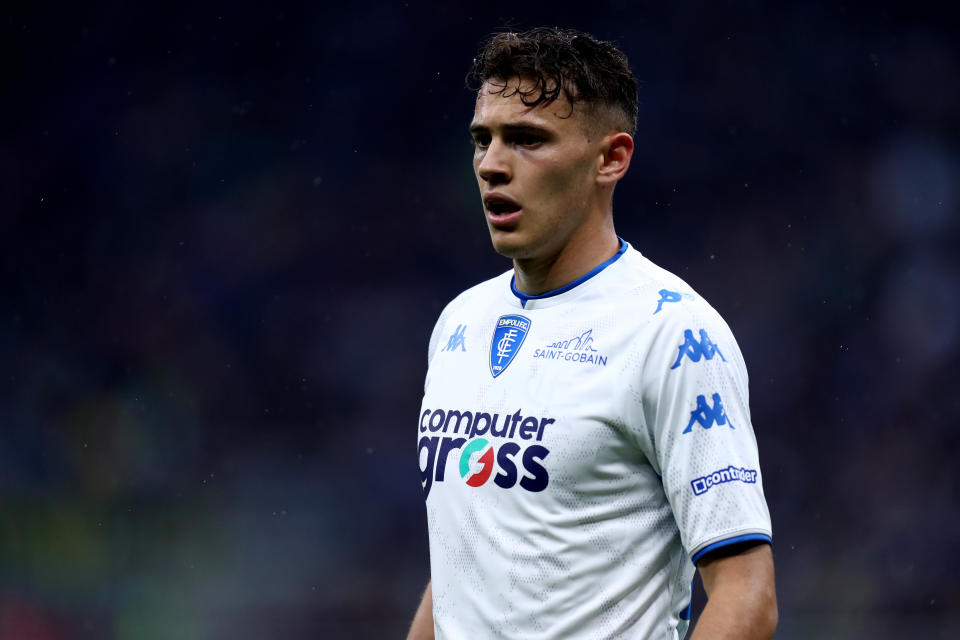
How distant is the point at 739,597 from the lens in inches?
78.2

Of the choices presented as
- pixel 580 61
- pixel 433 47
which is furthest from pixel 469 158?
pixel 580 61

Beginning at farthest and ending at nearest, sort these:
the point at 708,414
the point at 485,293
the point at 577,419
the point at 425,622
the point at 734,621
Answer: the point at 485,293 → the point at 425,622 → the point at 577,419 → the point at 708,414 → the point at 734,621

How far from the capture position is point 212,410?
938cm

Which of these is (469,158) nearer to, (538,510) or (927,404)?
(927,404)

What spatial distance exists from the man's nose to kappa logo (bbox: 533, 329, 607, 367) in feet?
1.15

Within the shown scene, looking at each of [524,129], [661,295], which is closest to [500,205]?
[524,129]

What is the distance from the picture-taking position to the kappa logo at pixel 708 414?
2062 millimetres

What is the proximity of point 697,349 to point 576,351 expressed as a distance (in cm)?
27

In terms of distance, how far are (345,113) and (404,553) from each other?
369cm

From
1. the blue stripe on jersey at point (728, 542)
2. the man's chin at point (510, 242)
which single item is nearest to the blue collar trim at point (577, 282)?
the man's chin at point (510, 242)

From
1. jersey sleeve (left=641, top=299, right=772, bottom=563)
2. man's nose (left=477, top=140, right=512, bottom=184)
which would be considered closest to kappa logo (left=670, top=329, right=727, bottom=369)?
jersey sleeve (left=641, top=299, right=772, bottom=563)

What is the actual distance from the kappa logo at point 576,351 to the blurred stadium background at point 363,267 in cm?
686

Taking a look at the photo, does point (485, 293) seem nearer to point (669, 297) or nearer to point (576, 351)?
point (576, 351)

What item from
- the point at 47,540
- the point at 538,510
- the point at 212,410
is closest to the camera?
the point at 538,510
